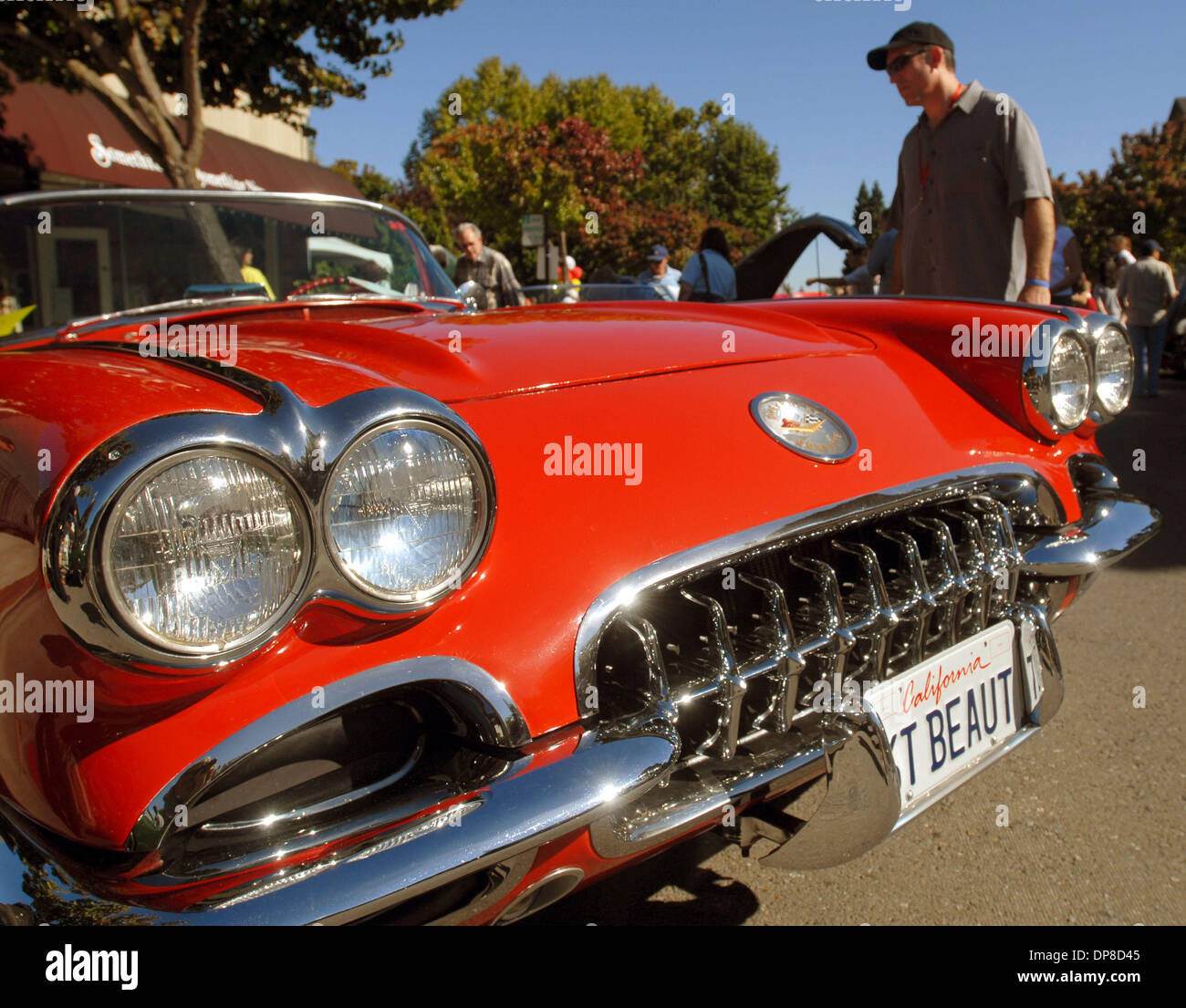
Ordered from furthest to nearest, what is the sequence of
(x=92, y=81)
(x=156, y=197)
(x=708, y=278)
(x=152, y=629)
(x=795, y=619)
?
(x=92, y=81), (x=708, y=278), (x=156, y=197), (x=795, y=619), (x=152, y=629)

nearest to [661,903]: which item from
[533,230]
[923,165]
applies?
[923,165]

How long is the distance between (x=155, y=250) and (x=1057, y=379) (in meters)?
2.19

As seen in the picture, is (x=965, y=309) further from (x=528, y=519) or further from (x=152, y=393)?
(x=152, y=393)

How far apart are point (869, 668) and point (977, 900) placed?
1.72ft

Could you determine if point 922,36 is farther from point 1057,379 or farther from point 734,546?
A: point 734,546

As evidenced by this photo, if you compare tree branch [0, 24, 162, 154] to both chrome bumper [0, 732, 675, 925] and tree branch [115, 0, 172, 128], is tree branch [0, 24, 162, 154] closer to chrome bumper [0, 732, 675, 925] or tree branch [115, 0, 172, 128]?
tree branch [115, 0, 172, 128]

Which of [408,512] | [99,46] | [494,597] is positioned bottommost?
[494,597]

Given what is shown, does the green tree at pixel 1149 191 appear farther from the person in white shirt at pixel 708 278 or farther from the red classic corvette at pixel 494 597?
the red classic corvette at pixel 494 597

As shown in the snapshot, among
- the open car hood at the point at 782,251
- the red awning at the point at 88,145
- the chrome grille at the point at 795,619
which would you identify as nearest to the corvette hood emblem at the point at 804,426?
the chrome grille at the point at 795,619

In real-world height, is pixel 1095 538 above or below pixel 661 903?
above

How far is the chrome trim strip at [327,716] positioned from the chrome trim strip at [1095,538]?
1.15m

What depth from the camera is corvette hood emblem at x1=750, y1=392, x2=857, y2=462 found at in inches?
60.3

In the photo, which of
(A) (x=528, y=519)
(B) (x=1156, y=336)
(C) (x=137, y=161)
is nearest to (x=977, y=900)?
(A) (x=528, y=519)

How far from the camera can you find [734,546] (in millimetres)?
1312
